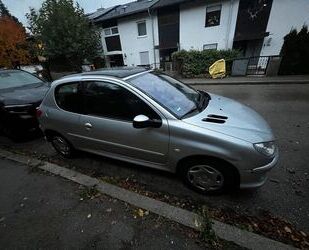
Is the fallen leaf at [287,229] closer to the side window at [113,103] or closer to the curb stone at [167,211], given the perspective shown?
the curb stone at [167,211]

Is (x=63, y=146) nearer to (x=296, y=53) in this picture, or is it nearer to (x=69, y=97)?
(x=69, y=97)

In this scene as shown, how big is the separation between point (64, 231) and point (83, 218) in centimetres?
26

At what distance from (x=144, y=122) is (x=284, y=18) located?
1634 centimetres

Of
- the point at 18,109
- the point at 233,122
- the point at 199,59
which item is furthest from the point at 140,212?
the point at 199,59

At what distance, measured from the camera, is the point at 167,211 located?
2.70m

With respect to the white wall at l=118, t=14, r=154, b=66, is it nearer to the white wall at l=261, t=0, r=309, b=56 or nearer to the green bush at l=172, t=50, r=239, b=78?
the green bush at l=172, t=50, r=239, b=78

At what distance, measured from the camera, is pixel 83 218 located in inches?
107

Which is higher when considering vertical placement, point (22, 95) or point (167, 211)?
point (22, 95)

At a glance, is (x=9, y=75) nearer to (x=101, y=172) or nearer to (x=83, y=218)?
(x=101, y=172)

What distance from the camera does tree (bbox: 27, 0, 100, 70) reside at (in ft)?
55.1

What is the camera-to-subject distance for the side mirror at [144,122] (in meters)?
2.64

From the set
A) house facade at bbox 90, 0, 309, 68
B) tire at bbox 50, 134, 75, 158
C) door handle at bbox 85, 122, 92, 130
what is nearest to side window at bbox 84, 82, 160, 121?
door handle at bbox 85, 122, 92, 130

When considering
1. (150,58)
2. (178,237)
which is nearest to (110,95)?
(178,237)

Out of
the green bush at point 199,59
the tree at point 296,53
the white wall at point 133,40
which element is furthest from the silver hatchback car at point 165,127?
the white wall at point 133,40
